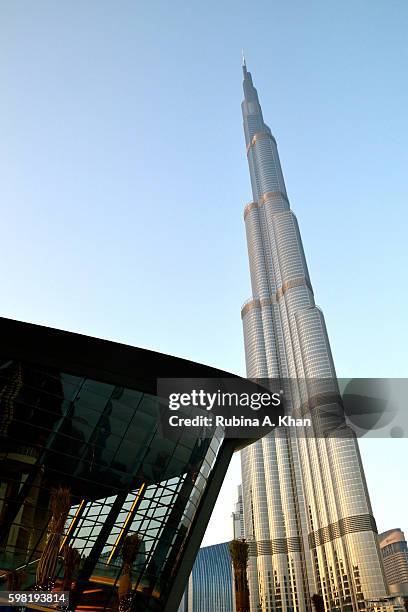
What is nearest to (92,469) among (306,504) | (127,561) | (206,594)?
(127,561)

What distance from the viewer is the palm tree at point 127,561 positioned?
22125 millimetres

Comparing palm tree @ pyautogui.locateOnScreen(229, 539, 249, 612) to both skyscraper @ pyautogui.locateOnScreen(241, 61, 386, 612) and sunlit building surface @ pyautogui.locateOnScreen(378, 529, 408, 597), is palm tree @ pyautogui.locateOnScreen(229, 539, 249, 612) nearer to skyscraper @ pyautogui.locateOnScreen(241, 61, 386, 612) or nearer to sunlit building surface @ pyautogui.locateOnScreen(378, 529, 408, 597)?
skyscraper @ pyautogui.locateOnScreen(241, 61, 386, 612)

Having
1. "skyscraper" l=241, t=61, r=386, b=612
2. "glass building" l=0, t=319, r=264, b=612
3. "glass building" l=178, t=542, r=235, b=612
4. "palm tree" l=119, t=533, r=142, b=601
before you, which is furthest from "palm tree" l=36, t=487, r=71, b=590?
"glass building" l=178, t=542, r=235, b=612

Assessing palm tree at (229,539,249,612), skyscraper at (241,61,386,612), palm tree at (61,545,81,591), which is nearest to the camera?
palm tree at (61,545,81,591)

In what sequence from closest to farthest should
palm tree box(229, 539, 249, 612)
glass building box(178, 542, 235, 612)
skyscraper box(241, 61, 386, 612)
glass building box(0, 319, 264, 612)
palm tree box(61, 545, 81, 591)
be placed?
1. glass building box(0, 319, 264, 612)
2. palm tree box(61, 545, 81, 591)
3. palm tree box(229, 539, 249, 612)
4. skyscraper box(241, 61, 386, 612)
5. glass building box(178, 542, 235, 612)

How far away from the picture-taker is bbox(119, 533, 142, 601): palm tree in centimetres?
2212

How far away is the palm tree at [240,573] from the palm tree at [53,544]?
40.7 feet

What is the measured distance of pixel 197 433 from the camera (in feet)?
82.7

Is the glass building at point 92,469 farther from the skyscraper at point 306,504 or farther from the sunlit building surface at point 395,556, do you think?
the sunlit building surface at point 395,556

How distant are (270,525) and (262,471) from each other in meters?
16.0

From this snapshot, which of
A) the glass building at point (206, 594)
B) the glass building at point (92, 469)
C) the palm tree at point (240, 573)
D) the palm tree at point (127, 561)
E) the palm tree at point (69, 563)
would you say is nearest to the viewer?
the glass building at point (92, 469)

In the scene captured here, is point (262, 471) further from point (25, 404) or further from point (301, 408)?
point (25, 404)

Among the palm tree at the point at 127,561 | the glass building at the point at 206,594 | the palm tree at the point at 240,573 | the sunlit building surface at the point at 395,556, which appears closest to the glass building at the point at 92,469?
the palm tree at the point at 127,561

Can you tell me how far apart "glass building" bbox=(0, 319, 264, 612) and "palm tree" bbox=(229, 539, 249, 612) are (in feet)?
15.1
